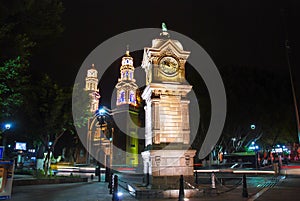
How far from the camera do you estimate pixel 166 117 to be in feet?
54.5

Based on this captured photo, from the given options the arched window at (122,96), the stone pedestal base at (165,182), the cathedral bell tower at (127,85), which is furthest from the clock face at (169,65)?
the arched window at (122,96)

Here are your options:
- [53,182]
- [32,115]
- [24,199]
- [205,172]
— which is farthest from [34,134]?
[205,172]

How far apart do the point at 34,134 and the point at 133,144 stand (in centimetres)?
4102

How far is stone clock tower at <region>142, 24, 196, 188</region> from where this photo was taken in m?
15.6

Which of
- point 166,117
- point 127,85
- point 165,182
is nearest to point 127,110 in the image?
point 127,85

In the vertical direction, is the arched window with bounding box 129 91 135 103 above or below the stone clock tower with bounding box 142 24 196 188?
above

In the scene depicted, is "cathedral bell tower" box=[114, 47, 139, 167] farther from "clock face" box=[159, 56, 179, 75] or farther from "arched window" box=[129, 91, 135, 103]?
"clock face" box=[159, 56, 179, 75]

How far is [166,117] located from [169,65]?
355 cm

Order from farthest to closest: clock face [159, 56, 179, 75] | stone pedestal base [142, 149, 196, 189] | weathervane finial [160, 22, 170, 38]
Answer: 1. weathervane finial [160, 22, 170, 38]
2. clock face [159, 56, 179, 75]
3. stone pedestal base [142, 149, 196, 189]

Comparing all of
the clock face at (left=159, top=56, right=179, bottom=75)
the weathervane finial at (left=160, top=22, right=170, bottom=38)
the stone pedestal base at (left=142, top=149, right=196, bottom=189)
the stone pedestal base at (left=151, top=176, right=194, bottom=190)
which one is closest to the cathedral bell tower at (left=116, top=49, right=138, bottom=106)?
the weathervane finial at (left=160, top=22, right=170, bottom=38)

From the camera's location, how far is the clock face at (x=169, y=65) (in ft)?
57.1

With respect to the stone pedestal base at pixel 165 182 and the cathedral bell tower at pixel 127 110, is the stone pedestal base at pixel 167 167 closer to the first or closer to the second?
the stone pedestal base at pixel 165 182

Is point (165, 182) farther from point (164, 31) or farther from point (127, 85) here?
point (127, 85)

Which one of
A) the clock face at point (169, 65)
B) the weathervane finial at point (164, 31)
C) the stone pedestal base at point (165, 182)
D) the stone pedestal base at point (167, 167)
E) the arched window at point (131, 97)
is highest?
the arched window at point (131, 97)
